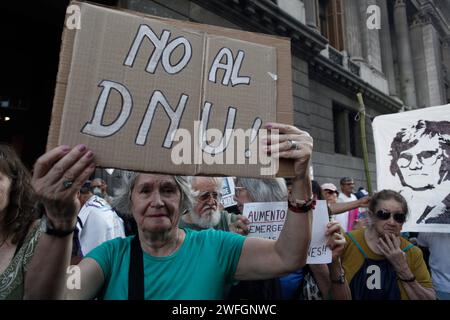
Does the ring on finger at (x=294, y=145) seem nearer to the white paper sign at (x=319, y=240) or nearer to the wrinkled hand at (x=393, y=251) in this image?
the white paper sign at (x=319, y=240)

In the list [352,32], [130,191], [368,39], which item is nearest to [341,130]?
[352,32]

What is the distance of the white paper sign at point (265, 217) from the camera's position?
8.00ft

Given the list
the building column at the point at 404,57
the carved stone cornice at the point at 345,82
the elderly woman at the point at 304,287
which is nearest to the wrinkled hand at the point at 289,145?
the elderly woman at the point at 304,287

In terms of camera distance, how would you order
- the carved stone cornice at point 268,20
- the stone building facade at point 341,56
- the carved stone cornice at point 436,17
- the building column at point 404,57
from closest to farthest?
the carved stone cornice at point 268,20 → the stone building facade at point 341,56 → the building column at point 404,57 → the carved stone cornice at point 436,17

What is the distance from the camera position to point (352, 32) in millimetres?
17328

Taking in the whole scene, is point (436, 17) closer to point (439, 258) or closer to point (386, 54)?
point (386, 54)

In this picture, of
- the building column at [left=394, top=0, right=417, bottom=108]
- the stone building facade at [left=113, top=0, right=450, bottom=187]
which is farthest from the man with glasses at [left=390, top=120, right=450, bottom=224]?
the building column at [left=394, top=0, right=417, bottom=108]

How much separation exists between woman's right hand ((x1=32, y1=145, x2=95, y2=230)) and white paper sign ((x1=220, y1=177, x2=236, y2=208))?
2487mm

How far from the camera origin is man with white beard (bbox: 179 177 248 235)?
8.87ft

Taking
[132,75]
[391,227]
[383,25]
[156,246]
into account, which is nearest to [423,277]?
[391,227]

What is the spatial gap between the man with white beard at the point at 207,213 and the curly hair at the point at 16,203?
3.66 ft

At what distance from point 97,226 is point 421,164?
3225 millimetres
